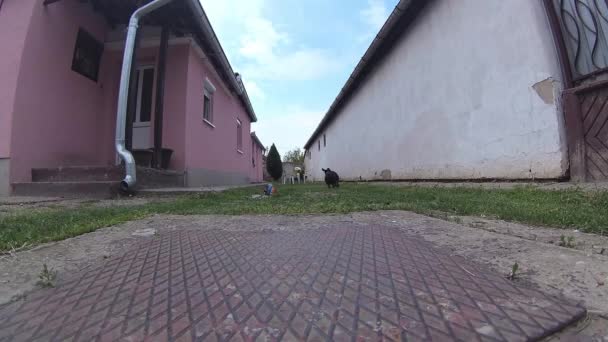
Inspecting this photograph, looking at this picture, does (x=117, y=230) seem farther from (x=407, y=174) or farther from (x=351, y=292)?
(x=407, y=174)

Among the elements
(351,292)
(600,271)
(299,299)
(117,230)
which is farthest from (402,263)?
(117,230)

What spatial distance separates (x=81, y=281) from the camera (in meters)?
0.91

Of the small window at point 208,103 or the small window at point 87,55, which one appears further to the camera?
the small window at point 208,103

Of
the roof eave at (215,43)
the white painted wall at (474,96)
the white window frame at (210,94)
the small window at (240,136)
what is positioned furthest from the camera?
the small window at (240,136)

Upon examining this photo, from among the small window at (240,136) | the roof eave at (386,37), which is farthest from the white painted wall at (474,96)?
the small window at (240,136)

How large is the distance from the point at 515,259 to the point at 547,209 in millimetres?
1302

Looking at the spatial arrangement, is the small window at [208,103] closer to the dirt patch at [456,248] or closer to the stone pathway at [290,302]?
the dirt patch at [456,248]

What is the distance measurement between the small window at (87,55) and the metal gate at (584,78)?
6519 mm

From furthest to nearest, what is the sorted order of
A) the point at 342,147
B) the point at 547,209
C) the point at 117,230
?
the point at 342,147 < the point at 547,209 < the point at 117,230

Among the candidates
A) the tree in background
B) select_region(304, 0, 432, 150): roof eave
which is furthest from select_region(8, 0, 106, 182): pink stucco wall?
the tree in background

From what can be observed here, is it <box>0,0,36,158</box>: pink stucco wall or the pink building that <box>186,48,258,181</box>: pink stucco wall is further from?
<box>0,0,36,158</box>: pink stucco wall

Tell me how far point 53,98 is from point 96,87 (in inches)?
39.7

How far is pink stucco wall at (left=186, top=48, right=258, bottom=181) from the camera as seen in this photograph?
5613 millimetres

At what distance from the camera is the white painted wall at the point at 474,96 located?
3184mm
